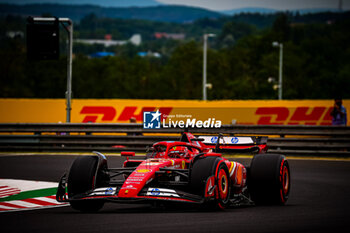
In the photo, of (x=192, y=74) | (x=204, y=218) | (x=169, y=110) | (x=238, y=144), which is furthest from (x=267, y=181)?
(x=192, y=74)

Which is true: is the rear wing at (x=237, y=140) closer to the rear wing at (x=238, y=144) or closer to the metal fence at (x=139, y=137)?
the rear wing at (x=238, y=144)

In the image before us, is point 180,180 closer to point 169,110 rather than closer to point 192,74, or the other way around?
point 169,110

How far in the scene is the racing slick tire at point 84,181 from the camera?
9.84m

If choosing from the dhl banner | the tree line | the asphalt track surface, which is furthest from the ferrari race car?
the tree line

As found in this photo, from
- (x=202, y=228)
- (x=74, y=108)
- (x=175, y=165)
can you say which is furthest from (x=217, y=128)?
A: (x=202, y=228)

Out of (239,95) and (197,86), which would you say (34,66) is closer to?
(197,86)

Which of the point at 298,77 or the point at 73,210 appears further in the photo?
the point at 298,77

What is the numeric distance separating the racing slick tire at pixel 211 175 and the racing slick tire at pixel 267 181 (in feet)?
2.36

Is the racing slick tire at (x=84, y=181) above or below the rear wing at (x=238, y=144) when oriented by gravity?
below

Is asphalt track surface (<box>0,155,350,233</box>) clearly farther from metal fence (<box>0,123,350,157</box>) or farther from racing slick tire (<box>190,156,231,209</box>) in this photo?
metal fence (<box>0,123,350,157</box>)

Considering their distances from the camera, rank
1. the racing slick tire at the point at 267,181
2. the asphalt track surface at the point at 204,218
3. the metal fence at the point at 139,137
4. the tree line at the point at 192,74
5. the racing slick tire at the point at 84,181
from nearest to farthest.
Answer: the asphalt track surface at the point at 204,218, the racing slick tire at the point at 84,181, the racing slick tire at the point at 267,181, the metal fence at the point at 139,137, the tree line at the point at 192,74

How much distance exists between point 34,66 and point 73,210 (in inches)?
3887

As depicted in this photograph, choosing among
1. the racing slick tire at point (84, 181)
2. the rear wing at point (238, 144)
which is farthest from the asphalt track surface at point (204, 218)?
the rear wing at point (238, 144)

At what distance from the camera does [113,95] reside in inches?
4473
